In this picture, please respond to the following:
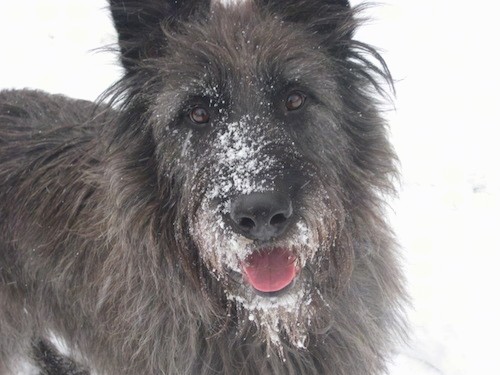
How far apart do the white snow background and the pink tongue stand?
1280 millimetres

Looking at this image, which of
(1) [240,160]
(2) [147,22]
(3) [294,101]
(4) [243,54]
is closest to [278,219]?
(1) [240,160]

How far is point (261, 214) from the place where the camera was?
96.8 inches

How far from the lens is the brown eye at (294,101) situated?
2.88 m

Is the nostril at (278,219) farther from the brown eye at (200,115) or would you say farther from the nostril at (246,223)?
the brown eye at (200,115)

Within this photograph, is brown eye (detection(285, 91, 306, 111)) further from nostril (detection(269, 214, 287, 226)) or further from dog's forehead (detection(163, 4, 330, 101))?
nostril (detection(269, 214, 287, 226))

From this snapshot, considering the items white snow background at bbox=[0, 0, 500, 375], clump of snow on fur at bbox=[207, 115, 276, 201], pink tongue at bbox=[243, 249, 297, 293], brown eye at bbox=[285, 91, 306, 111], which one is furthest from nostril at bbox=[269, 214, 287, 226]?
white snow background at bbox=[0, 0, 500, 375]

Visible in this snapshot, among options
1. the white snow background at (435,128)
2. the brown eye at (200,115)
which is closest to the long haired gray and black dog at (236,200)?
the brown eye at (200,115)

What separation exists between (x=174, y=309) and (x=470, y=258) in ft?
8.95

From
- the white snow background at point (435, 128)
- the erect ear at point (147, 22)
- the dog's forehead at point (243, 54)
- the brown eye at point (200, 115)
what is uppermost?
the erect ear at point (147, 22)

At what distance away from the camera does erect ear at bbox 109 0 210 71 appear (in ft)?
9.95

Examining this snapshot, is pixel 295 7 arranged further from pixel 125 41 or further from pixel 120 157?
pixel 120 157

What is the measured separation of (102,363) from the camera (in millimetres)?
3682

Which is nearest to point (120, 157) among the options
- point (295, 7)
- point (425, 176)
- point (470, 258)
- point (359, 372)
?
point (295, 7)

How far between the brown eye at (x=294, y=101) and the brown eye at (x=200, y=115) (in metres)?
0.36
